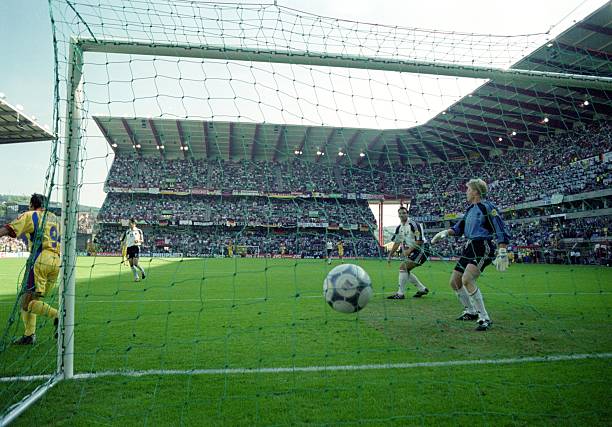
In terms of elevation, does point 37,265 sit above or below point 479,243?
below

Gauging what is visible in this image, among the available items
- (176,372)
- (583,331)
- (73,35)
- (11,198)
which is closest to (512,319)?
(583,331)

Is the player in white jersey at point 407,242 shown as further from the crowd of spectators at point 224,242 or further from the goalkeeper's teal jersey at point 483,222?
the crowd of spectators at point 224,242

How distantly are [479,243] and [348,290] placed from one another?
257 centimetres

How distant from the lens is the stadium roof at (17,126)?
24.4 meters

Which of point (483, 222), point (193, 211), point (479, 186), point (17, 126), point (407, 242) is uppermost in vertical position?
point (17, 126)

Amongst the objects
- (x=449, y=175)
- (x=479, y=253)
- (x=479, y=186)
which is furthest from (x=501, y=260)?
(x=449, y=175)

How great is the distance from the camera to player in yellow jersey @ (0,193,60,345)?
15.8ft

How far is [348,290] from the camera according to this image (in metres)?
4.46

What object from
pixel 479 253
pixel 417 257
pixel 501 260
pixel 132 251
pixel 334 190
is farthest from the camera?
pixel 334 190

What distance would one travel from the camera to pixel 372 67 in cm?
503

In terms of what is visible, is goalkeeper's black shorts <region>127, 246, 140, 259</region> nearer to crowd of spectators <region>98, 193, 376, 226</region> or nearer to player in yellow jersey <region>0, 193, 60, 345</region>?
player in yellow jersey <region>0, 193, 60, 345</region>

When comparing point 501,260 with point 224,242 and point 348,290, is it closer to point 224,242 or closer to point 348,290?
point 348,290

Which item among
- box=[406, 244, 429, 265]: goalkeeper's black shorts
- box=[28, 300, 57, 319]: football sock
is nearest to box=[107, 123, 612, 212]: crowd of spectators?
box=[406, 244, 429, 265]: goalkeeper's black shorts

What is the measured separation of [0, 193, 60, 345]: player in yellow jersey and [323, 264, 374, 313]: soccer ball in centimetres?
335
